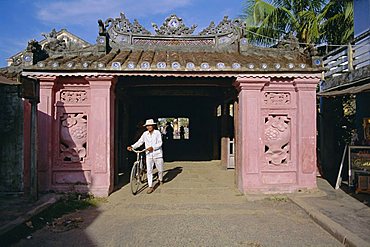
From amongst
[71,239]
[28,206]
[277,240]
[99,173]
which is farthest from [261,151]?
[28,206]

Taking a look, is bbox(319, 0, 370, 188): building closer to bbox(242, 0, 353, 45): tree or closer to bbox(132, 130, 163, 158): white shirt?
bbox(242, 0, 353, 45): tree

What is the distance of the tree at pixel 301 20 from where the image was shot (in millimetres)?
15859

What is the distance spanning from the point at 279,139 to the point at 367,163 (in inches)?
87.3

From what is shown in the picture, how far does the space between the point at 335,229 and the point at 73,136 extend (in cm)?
578

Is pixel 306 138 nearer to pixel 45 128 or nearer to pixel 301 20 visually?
pixel 45 128

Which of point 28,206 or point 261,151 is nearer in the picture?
point 28,206

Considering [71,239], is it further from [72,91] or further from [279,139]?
[279,139]

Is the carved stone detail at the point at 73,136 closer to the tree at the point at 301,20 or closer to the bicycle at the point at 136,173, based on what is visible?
the bicycle at the point at 136,173

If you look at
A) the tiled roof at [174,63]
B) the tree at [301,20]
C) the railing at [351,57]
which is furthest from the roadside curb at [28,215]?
the tree at [301,20]

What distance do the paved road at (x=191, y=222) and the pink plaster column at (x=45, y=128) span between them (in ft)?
5.56

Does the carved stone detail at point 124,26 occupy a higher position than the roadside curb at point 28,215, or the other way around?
the carved stone detail at point 124,26

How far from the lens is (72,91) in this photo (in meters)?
7.97

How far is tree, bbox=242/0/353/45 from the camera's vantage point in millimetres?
15859

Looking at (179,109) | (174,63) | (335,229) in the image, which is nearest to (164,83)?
(174,63)
